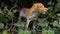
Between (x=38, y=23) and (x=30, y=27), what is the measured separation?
17 cm

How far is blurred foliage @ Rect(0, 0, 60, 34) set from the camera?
3607 millimetres

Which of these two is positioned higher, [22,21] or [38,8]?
[38,8]

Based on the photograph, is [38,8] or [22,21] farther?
[22,21]

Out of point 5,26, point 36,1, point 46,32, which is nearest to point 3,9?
point 5,26

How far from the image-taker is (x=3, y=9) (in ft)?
12.4

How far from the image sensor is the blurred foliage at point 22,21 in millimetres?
3607

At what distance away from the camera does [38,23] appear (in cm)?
364

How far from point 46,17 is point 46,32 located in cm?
46

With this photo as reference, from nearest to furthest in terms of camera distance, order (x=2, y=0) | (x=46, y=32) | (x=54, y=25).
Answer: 1. (x=46, y=32)
2. (x=54, y=25)
3. (x=2, y=0)

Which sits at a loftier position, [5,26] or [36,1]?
[36,1]

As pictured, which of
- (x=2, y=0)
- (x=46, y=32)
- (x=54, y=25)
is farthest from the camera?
(x=2, y=0)

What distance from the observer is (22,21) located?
3.73 metres

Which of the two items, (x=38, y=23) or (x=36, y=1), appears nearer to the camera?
(x=38, y=23)

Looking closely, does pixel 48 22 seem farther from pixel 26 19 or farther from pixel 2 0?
pixel 2 0
